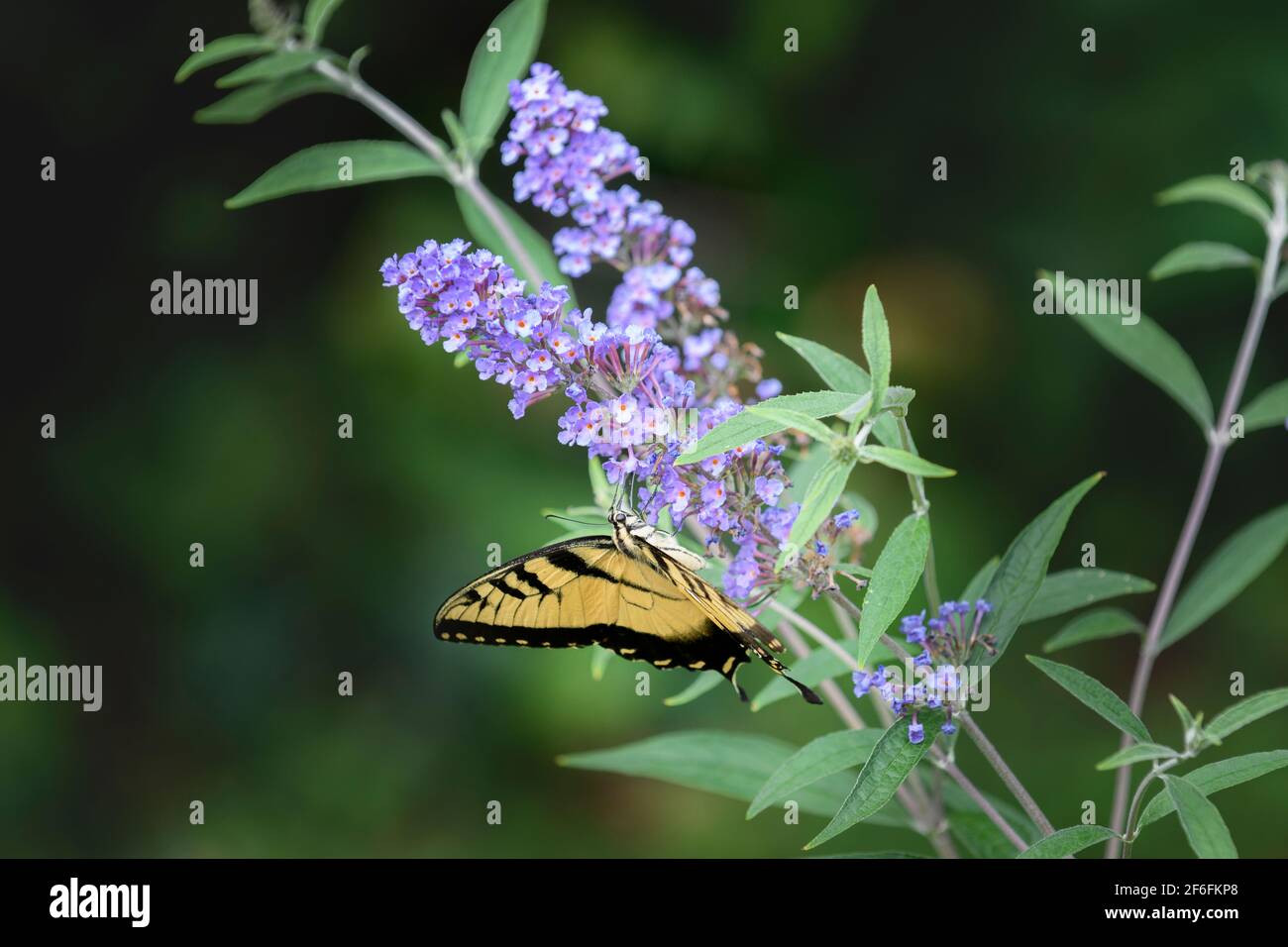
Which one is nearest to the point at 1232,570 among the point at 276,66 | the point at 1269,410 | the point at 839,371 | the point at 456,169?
the point at 1269,410

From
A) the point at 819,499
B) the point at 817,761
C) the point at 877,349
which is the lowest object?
the point at 817,761

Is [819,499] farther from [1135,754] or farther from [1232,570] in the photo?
[1232,570]

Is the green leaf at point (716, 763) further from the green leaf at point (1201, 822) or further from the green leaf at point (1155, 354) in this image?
the green leaf at point (1155, 354)

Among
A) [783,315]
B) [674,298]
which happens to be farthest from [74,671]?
[674,298]

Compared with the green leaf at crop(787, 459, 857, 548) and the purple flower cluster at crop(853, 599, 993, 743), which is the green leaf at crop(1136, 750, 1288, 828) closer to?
the purple flower cluster at crop(853, 599, 993, 743)

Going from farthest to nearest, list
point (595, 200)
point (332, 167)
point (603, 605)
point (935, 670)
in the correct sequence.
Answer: point (332, 167)
point (595, 200)
point (603, 605)
point (935, 670)

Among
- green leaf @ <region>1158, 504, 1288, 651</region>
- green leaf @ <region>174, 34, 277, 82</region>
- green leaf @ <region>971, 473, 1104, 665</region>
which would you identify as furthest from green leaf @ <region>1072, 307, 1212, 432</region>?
green leaf @ <region>174, 34, 277, 82</region>

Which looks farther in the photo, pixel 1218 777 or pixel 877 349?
pixel 1218 777

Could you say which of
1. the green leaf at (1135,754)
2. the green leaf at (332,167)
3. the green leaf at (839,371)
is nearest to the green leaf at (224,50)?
the green leaf at (332,167)
